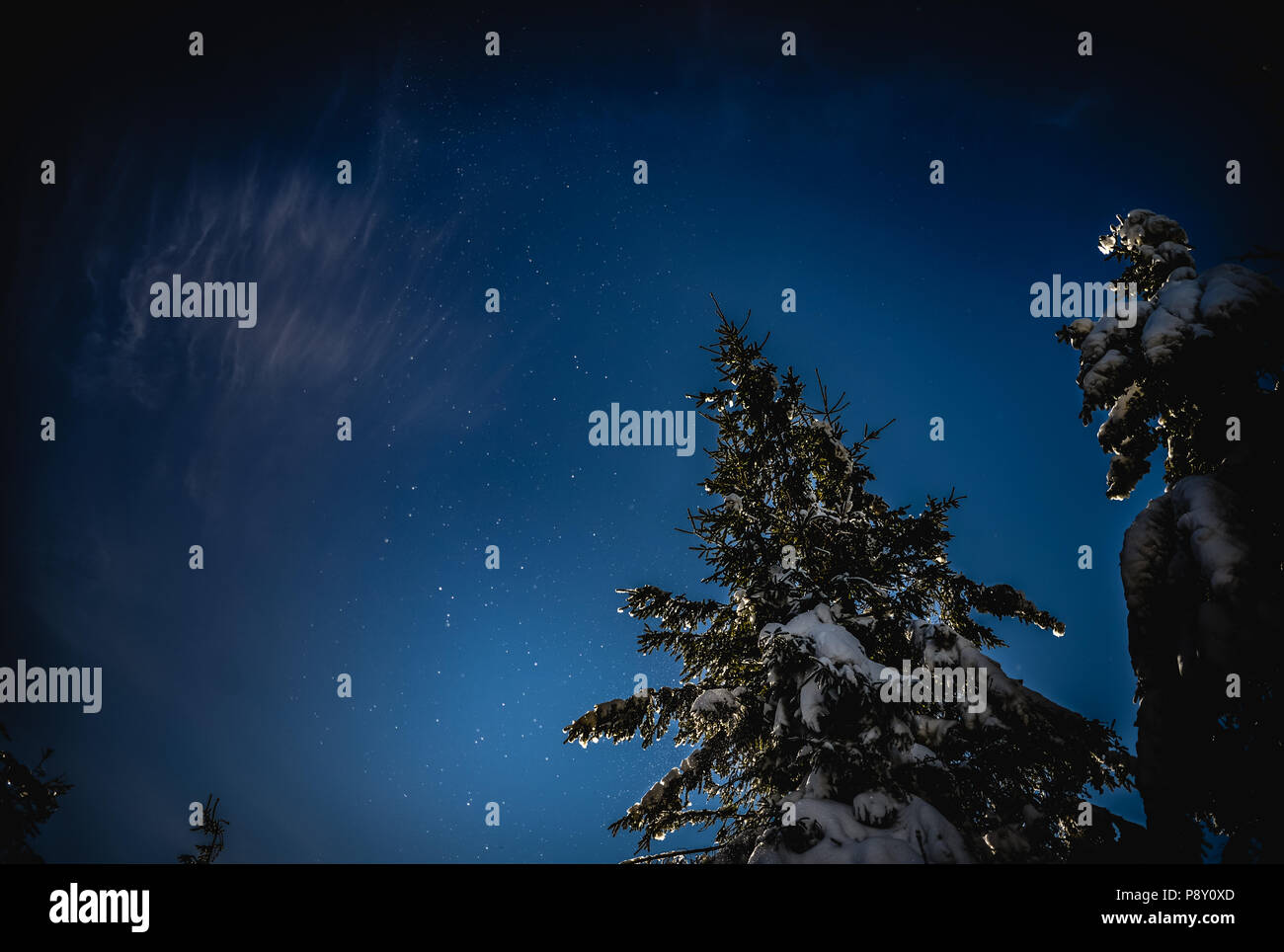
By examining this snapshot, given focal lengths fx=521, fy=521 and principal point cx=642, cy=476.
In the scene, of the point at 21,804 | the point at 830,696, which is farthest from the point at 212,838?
the point at 830,696

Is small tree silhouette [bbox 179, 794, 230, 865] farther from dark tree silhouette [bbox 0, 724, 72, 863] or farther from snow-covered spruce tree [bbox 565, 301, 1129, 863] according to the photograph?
snow-covered spruce tree [bbox 565, 301, 1129, 863]

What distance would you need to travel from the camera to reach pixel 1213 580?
14.6 feet

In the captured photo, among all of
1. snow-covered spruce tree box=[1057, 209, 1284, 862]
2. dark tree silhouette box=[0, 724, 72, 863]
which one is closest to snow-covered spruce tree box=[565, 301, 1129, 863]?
snow-covered spruce tree box=[1057, 209, 1284, 862]

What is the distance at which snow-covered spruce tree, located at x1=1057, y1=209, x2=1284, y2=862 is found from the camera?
4.42 m

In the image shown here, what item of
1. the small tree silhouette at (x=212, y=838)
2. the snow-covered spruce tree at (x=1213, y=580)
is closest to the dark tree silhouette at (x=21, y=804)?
the small tree silhouette at (x=212, y=838)

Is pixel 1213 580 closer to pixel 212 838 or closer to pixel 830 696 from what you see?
pixel 830 696

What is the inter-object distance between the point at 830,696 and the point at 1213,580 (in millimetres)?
3351

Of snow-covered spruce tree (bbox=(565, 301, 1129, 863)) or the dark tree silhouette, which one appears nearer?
snow-covered spruce tree (bbox=(565, 301, 1129, 863))

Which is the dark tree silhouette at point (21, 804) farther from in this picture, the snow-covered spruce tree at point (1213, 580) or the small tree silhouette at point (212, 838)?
the snow-covered spruce tree at point (1213, 580)

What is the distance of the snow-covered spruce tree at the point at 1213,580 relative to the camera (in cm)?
442

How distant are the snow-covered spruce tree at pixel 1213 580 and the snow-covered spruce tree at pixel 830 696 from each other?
762 mm

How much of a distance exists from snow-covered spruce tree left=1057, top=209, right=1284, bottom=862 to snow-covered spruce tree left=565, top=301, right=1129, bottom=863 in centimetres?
76
